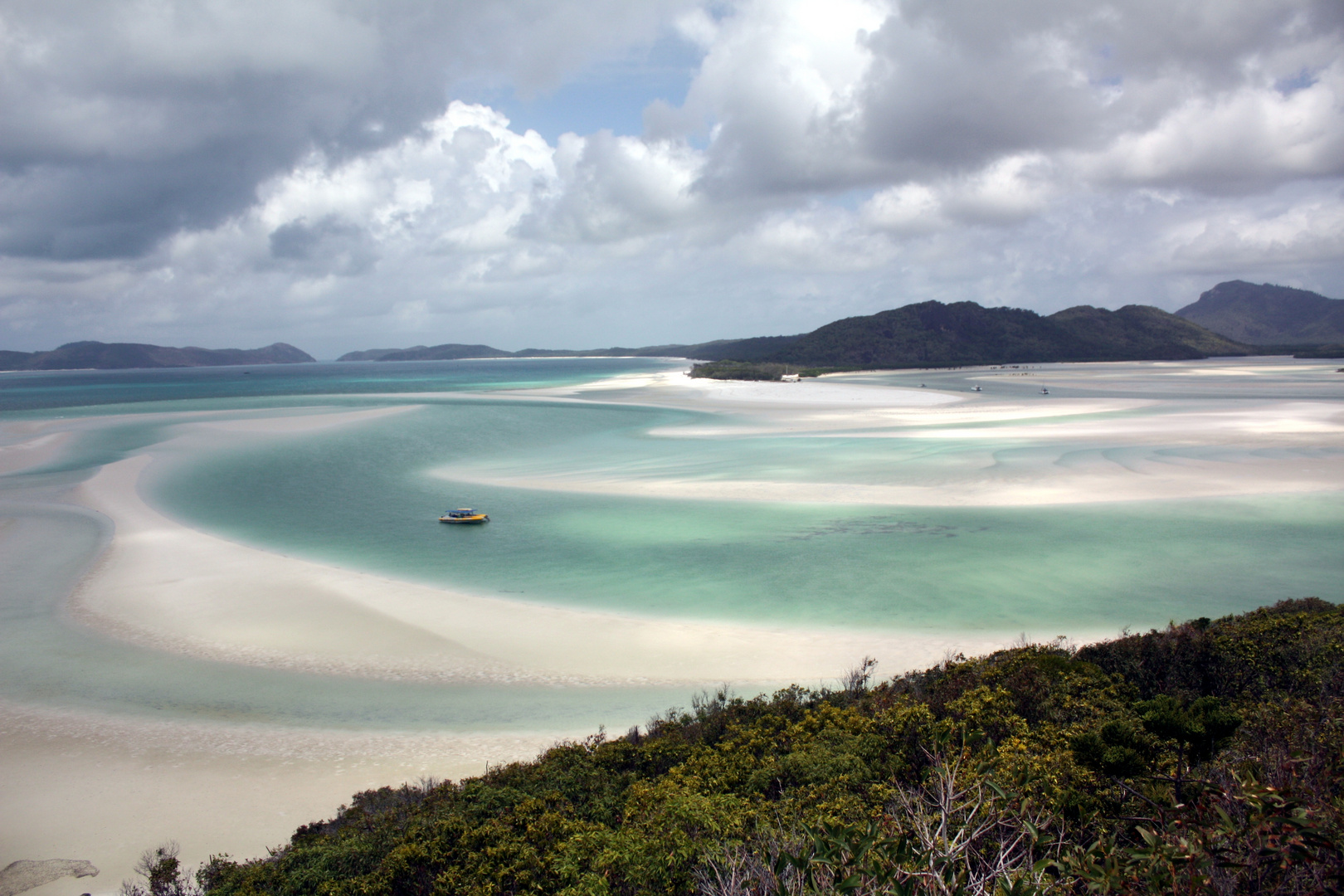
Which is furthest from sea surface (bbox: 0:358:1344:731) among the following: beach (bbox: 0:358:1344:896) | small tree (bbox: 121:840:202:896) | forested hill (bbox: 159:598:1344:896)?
small tree (bbox: 121:840:202:896)

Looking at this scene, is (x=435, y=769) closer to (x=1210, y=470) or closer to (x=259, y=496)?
(x=259, y=496)

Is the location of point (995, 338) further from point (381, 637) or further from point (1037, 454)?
point (381, 637)

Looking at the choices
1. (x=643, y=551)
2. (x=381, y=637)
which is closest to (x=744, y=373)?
(x=643, y=551)

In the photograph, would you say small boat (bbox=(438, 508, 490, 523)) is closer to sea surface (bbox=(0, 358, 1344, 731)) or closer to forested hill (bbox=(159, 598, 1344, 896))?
sea surface (bbox=(0, 358, 1344, 731))

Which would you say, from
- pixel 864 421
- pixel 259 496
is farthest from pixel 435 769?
pixel 864 421

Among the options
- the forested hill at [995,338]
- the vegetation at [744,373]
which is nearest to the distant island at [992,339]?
the forested hill at [995,338]

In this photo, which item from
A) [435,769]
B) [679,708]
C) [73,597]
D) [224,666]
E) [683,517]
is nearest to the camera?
[435,769]

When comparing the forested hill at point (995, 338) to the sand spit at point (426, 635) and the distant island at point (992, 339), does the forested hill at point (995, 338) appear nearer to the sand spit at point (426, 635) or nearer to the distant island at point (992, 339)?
the distant island at point (992, 339)
